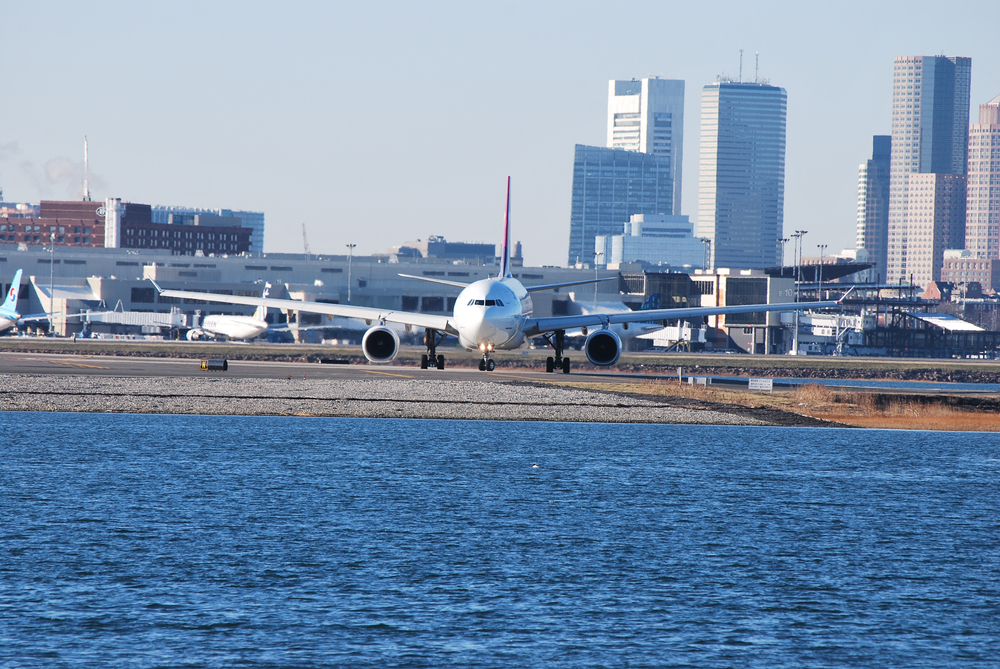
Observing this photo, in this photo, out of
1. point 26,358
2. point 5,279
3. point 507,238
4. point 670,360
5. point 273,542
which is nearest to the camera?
point 273,542

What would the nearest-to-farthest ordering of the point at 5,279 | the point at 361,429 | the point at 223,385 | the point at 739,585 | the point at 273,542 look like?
the point at 739,585 → the point at 273,542 → the point at 361,429 → the point at 223,385 → the point at 5,279

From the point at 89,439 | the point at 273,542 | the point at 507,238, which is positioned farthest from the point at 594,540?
the point at 507,238

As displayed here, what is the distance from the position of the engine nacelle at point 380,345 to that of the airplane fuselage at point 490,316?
4799 millimetres

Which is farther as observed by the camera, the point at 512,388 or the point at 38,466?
the point at 512,388

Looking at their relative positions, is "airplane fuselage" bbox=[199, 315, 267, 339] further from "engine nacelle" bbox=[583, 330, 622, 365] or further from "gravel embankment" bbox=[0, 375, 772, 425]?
"engine nacelle" bbox=[583, 330, 622, 365]

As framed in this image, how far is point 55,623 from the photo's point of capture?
22.8 metres

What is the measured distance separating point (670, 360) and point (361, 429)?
62534 millimetres

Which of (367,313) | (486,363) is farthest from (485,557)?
(367,313)

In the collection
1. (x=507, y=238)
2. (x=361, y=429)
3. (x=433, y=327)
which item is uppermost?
(x=507, y=238)

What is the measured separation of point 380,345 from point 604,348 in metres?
13.5

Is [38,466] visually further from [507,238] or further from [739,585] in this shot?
[507,238]

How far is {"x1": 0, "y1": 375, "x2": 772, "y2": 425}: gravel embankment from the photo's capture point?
60.6 m

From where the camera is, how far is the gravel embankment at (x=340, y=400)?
60.6 metres

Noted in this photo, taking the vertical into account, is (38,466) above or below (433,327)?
below
